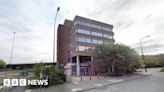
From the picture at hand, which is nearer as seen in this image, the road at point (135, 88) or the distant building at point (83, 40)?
the road at point (135, 88)

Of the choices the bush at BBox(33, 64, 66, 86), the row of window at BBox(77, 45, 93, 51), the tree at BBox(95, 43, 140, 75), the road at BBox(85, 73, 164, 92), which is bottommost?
the road at BBox(85, 73, 164, 92)

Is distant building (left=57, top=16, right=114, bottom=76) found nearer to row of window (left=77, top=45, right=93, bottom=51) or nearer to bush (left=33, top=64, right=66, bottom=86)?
row of window (left=77, top=45, right=93, bottom=51)

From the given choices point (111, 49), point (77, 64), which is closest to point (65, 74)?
point (111, 49)

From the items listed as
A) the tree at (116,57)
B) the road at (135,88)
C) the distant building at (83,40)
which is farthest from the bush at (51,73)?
the distant building at (83,40)

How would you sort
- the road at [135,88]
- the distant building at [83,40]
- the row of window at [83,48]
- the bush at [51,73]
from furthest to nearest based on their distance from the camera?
the distant building at [83,40], the row of window at [83,48], the bush at [51,73], the road at [135,88]

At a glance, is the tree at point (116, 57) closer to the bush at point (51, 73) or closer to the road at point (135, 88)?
the road at point (135, 88)

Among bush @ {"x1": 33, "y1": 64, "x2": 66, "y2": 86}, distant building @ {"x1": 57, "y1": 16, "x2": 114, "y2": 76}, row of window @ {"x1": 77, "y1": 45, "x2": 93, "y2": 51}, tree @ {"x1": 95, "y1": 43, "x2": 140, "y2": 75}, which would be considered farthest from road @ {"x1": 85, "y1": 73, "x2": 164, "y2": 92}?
row of window @ {"x1": 77, "y1": 45, "x2": 93, "y2": 51}

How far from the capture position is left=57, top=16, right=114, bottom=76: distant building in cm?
3906

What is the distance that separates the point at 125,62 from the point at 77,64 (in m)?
16.3

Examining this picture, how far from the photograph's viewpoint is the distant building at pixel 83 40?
39.1 m

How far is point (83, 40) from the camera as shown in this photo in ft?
132

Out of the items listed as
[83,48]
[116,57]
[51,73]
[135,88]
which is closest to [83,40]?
[83,48]

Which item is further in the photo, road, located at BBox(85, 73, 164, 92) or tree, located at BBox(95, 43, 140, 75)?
tree, located at BBox(95, 43, 140, 75)

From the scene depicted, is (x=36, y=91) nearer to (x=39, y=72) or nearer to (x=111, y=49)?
(x=39, y=72)
